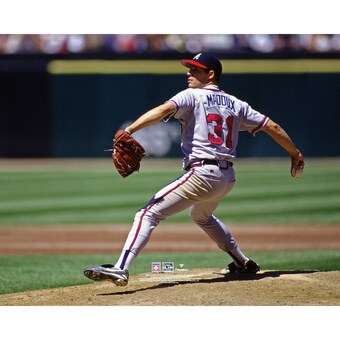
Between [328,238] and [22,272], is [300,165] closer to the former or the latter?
[22,272]

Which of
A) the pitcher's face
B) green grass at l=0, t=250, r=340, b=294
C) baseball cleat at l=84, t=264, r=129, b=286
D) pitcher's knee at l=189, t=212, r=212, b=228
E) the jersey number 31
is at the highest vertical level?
the pitcher's face

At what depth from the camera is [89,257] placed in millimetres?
7176

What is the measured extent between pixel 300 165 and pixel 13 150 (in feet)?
34.2

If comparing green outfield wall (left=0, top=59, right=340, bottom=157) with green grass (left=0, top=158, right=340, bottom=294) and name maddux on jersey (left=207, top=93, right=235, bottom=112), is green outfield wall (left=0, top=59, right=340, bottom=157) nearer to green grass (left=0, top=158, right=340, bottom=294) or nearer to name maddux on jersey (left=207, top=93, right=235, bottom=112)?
green grass (left=0, top=158, right=340, bottom=294)

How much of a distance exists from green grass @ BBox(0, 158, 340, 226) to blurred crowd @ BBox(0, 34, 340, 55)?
2187 millimetres

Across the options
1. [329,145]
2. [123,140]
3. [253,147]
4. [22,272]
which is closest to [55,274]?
[22,272]

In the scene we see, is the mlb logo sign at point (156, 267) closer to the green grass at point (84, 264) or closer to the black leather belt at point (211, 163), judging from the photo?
the green grass at point (84, 264)

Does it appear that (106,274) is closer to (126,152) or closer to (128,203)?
(126,152)

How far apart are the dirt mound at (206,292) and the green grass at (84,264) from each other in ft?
2.71

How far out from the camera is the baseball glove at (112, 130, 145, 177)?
14.4ft

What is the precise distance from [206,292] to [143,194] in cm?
827

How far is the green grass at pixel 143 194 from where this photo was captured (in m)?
10.4

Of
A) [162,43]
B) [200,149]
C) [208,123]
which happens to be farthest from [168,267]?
[162,43]

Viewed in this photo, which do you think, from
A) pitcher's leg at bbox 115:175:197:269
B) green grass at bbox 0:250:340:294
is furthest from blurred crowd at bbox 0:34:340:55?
pitcher's leg at bbox 115:175:197:269
